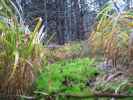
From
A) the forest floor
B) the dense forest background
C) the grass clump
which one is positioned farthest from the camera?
the dense forest background

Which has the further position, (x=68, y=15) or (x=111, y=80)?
(x=68, y=15)

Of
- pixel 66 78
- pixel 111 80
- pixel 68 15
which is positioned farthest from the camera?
pixel 68 15

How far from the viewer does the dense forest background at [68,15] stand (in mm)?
8617

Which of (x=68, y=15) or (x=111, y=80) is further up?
(x=68, y=15)

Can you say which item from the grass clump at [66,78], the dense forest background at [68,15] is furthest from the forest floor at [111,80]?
the dense forest background at [68,15]

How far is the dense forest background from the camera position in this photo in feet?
28.3

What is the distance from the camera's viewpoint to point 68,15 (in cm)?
864

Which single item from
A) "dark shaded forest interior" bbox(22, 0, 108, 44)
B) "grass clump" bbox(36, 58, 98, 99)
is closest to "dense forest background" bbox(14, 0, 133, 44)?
"dark shaded forest interior" bbox(22, 0, 108, 44)

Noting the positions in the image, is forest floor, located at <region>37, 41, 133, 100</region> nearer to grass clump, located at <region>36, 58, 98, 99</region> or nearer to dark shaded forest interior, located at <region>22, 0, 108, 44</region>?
grass clump, located at <region>36, 58, 98, 99</region>

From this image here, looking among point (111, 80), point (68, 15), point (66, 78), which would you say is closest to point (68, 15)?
point (68, 15)

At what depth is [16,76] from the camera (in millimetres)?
2979

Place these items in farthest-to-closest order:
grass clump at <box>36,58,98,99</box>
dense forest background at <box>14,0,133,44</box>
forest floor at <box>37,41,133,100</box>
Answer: dense forest background at <box>14,0,133,44</box> < grass clump at <box>36,58,98,99</box> < forest floor at <box>37,41,133,100</box>

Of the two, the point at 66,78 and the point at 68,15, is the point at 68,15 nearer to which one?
the point at 68,15

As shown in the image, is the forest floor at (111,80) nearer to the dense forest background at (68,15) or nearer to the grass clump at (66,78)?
the grass clump at (66,78)
